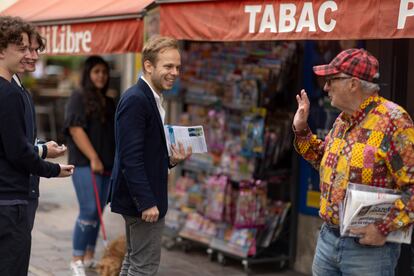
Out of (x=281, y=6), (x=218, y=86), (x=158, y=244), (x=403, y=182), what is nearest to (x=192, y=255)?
(x=218, y=86)

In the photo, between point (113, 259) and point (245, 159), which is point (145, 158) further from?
point (245, 159)

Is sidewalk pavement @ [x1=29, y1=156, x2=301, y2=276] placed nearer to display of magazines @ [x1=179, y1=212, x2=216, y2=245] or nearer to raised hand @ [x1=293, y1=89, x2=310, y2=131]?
display of magazines @ [x1=179, y1=212, x2=216, y2=245]

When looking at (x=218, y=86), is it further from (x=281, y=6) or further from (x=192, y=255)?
(x=281, y=6)

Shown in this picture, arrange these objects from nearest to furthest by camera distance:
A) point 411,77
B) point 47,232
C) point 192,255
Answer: point 411,77, point 192,255, point 47,232

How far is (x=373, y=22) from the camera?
3799 mm

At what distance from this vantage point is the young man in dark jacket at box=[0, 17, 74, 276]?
11.7 ft

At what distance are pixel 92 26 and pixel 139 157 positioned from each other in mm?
→ 2564

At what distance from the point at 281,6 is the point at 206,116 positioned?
112 inches

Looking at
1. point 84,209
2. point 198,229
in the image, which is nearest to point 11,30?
point 84,209

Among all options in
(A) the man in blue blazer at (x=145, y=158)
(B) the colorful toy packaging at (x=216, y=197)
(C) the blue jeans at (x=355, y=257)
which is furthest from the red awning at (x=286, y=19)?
(B) the colorful toy packaging at (x=216, y=197)

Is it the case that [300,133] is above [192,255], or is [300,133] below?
above

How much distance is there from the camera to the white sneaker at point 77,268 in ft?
19.3

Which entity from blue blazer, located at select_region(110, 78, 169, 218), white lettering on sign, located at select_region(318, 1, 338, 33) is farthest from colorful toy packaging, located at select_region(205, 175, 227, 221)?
white lettering on sign, located at select_region(318, 1, 338, 33)

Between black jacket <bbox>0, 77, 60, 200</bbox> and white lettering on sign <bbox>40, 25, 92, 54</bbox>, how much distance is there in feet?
8.69
